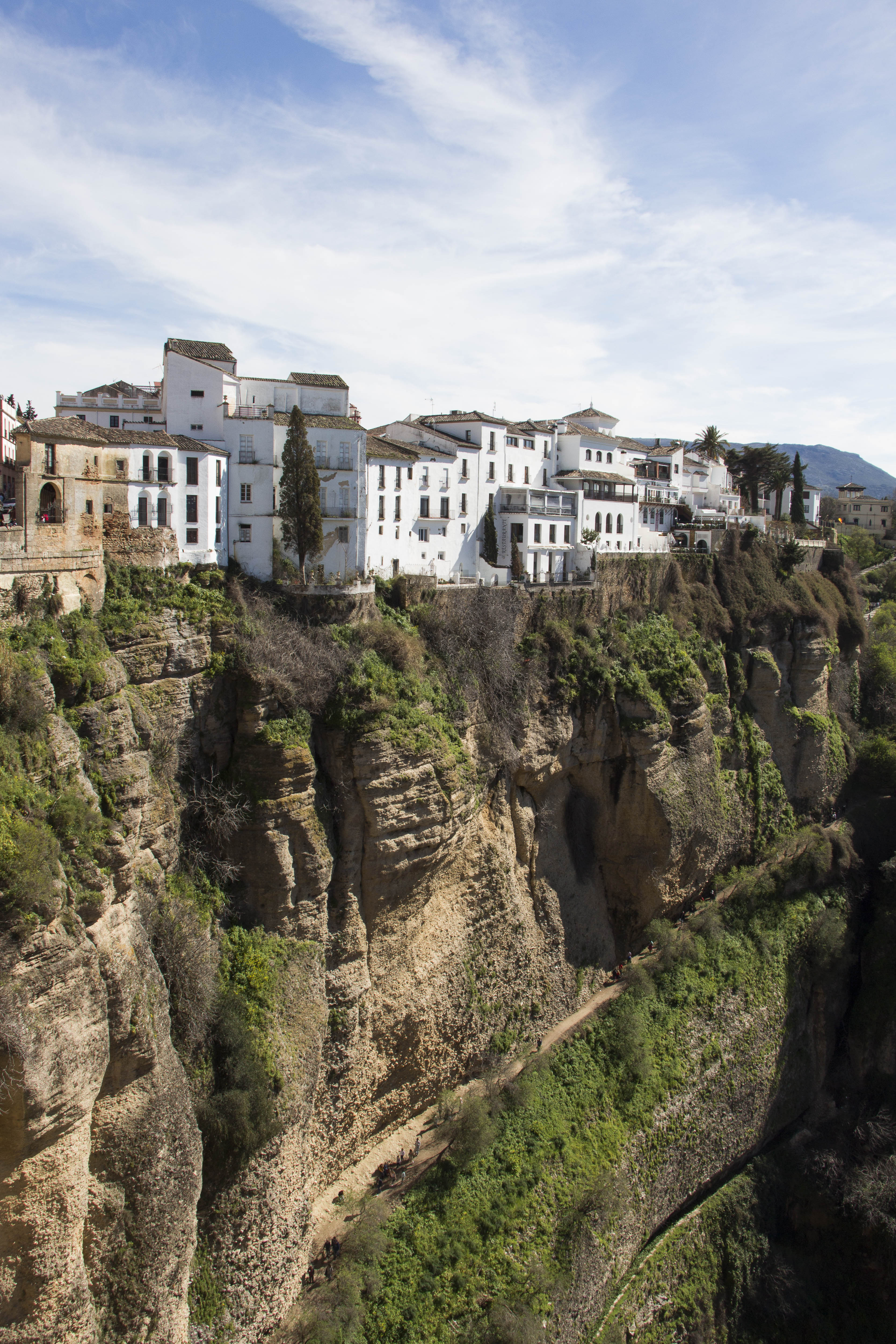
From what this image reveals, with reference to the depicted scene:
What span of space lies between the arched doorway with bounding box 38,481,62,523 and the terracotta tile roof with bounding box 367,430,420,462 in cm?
1043

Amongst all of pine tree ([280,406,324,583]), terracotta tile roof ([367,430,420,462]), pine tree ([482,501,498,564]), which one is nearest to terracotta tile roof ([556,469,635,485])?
pine tree ([482,501,498,564])

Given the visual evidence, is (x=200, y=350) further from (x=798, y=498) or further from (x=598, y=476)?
(x=798, y=498)

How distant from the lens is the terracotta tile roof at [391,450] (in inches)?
1102

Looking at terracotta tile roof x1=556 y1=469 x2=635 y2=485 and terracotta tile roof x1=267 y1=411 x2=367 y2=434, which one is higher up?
terracotta tile roof x1=556 y1=469 x2=635 y2=485

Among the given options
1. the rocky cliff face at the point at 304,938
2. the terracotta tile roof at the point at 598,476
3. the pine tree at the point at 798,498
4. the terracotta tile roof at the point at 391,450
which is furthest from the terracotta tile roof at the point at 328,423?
the pine tree at the point at 798,498

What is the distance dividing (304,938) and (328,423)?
592 inches

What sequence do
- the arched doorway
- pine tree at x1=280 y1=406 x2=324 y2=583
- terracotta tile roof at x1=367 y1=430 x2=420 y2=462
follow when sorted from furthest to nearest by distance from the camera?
terracotta tile roof at x1=367 y1=430 x2=420 y2=462 → pine tree at x1=280 y1=406 x2=324 y2=583 → the arched doorway

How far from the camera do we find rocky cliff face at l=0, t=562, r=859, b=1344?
1277 cm

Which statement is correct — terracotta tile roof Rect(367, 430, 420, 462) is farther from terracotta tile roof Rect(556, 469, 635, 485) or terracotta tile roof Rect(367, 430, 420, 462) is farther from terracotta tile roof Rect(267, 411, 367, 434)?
terracotta tile roof Rect(556, 469, 635, 485)

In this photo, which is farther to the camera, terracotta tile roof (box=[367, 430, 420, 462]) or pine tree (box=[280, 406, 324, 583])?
terracotta tile roof (box=[367, 430, 420, 462])

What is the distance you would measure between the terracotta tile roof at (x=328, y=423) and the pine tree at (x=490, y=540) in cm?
775

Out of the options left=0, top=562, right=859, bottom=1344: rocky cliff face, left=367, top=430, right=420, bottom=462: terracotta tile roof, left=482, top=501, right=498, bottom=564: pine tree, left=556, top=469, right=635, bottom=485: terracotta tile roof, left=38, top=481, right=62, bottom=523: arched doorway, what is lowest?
left=0, top=562, right=859, bottom=1344: rocky cliff face

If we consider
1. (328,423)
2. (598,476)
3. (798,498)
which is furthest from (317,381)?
(798,498)

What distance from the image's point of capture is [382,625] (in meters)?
23.1
